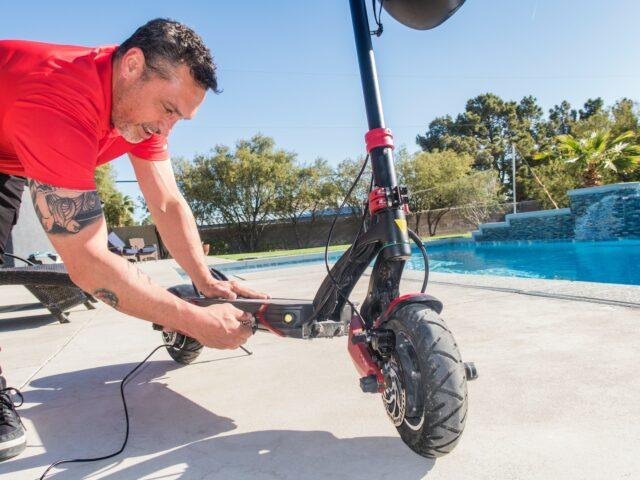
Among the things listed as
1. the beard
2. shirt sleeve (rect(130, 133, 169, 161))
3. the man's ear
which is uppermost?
the man's ear

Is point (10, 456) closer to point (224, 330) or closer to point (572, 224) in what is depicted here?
point (224, 330)

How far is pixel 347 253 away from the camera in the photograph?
5.81 feet

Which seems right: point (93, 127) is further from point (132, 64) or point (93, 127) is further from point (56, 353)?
point (56, 353)

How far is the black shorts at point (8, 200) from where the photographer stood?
1979 millimetres

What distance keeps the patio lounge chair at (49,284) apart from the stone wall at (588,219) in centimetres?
1355

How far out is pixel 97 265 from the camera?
1.38m

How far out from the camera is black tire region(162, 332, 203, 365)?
98.8 inches

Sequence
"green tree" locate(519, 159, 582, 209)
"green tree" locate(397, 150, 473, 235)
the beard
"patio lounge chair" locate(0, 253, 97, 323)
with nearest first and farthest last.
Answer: the beard, "patio lounge chair" locate(0, 253, 97, 323), "green tree" locate(519, 159, 582, 209), "green tree" locate(397, 150, 473, 235)

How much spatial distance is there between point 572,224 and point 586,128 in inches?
671

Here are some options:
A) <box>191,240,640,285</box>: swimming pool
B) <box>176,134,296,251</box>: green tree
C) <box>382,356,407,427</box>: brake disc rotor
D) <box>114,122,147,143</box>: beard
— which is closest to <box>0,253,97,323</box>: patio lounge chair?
<box>114,122,147,143</box>: beard

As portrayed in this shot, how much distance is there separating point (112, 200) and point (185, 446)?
3111 centimetres

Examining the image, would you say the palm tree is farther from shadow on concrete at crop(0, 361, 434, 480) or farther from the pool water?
→ shadow on concrete at crop(0, 361, 434, 480)

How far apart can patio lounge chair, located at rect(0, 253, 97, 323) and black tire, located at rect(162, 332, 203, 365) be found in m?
1.42

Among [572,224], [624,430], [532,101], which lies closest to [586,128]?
[532,101]
